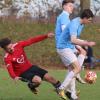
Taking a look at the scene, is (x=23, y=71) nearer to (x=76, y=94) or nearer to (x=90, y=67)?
(x=76, y=94)

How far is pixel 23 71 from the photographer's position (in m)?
11.0

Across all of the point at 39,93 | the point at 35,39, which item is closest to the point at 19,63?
the point at 35,39

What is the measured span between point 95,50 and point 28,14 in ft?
25.9

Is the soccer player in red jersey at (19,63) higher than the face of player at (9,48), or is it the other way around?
the face of player at (9,48)

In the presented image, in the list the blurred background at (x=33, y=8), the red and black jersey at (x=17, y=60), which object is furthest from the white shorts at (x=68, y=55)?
the blurred background at (x=33, y=8)

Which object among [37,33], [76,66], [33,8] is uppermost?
[76,66]

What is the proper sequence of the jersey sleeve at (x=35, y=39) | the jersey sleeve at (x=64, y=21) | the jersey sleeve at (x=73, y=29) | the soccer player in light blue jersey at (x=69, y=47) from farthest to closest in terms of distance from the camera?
the jersey sleeve at (x=64, y=21), the jersey sleeve at (x=35, y=39), the soccer player in light blue jersey at (x=69, y=47), the jersey sleeve at (x=73, y=29)

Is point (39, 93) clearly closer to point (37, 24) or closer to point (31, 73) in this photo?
point (31, 73)

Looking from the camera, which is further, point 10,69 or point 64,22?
point 64,22

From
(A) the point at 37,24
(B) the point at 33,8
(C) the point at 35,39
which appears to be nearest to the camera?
(C) the point at 35,39

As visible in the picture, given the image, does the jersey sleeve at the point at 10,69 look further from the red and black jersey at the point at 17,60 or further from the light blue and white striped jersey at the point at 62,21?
the light blue and white striped jersey at the point at 62,21

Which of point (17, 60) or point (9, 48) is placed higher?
point (9, 48)

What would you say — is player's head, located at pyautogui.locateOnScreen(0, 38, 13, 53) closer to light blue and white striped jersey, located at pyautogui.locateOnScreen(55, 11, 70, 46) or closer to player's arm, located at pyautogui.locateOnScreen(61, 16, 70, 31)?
light blue and white striped jersey, located at pyautogui.locateOnScreen(55, 11, 70, 46)

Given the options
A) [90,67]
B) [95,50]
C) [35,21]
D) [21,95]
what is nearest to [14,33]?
[35,21]
